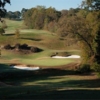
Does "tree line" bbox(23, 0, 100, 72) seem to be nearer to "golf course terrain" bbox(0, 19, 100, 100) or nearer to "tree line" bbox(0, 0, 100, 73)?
"tree line" bbox(0, 0, 100, 73)

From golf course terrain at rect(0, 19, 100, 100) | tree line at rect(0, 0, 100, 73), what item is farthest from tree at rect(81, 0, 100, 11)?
golf course terrain at rect(0, 19, 100, 100)

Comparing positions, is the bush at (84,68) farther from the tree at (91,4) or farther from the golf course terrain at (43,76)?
the tree at (91,4)

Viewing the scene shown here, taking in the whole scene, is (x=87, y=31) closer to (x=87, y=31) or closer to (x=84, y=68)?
(x=87, y=31)

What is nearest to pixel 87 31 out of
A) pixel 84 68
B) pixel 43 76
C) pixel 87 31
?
pixel 87 31

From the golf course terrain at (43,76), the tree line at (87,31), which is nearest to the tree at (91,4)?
the tree line at (87,31)

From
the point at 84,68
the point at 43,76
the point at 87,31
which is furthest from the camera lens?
the point at 84,68

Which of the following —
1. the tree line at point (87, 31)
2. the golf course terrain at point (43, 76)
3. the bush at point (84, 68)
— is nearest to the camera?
the golf course terrain at point (43, 76)

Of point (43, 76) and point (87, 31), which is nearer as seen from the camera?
point (43, 76)

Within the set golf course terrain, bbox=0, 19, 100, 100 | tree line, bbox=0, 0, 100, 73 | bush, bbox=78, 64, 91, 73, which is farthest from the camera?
bush, bbox=78, 64, 91, 73

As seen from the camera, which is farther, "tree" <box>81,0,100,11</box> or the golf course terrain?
"tree" <box>81,0,100,11</box>

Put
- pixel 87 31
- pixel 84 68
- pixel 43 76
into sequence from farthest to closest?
1. pixel 84 68
2. pixel 87 31
3. pixel 43 76

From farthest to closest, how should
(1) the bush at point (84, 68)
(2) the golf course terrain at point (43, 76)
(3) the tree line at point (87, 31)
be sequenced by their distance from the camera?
(1) the bush at point (84, 68), (3) the tree line at point (87, 31), (2) the golf course terrain at point (43, 76)

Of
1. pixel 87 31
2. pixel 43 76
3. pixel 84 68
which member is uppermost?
pixel 87 31

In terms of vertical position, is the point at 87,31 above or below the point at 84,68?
above
